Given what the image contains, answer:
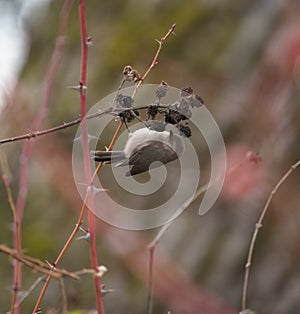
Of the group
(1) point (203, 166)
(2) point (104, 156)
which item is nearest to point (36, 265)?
(2) point (104, 156)

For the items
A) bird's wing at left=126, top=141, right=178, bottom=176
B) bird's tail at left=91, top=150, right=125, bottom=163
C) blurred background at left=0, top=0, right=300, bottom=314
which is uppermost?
blurred background at left=0, top=0, right=300, bottom=314

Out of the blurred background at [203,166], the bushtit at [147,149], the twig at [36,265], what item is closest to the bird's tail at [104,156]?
the bushtit at [147,149]

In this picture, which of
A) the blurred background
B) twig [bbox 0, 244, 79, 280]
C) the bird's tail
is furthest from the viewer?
the blurred background

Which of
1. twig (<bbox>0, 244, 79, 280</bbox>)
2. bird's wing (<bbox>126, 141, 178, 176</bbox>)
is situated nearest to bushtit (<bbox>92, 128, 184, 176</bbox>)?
bird's wing (<bbox>126, 141, 178, 176</bbox>)

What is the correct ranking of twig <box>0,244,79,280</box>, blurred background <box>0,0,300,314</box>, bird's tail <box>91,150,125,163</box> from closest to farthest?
1. twig <box>0,244,79,280</box>
2. bird's tail <box>91,150,125,163</box>
3. blurred background <box>0,0,300,314</box>

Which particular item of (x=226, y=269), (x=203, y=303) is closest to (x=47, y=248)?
(x=226, y=269)

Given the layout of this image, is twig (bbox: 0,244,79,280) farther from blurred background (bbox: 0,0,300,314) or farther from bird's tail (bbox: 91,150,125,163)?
blurred background (bbox: 0,0,300,314)
